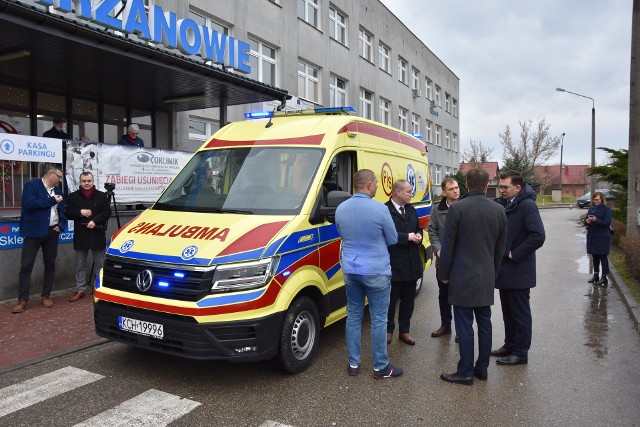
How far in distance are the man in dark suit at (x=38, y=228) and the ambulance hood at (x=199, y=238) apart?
2629mm

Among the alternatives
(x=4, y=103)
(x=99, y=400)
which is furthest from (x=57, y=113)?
(x=99, y=400)

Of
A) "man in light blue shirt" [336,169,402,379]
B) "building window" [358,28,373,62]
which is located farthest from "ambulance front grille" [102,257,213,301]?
"building window" [358,28,373,62]

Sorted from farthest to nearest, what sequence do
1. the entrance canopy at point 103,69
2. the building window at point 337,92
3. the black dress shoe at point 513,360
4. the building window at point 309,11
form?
the building window at point 337,92, the building window at point 309,11, the entrance canopy at point 103,69, the black dress shoe at point 513,360

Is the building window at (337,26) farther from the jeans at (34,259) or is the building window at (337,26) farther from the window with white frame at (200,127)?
the jeans at (34,259)

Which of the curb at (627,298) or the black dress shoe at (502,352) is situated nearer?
the black dress shoe at (502,352)

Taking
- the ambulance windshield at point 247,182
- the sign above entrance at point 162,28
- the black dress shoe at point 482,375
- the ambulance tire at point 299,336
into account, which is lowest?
the black dress shoe at point 482,375

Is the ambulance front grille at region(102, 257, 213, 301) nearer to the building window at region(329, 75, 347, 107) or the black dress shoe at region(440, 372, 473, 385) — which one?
the black dress shoe at region(440, 372, 473, 385)

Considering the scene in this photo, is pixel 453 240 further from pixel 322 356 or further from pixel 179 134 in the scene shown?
pixel 179 134

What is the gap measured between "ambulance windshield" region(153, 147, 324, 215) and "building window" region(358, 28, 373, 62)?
20.7 m

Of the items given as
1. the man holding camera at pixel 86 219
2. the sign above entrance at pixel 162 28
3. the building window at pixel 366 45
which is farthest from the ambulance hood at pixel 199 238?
the building window at pixel 366 45

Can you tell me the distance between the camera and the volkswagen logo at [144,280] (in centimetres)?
410

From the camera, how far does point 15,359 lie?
4863 mm

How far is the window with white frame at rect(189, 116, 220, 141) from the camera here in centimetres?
1426

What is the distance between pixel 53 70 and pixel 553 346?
9.58 metres
